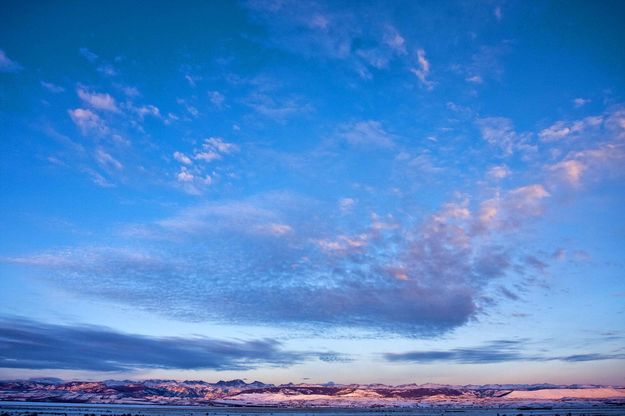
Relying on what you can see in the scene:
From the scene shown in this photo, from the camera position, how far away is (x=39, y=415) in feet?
287

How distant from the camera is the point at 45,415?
3472 inches

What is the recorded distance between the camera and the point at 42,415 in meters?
87.8

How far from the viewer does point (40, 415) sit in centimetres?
8769

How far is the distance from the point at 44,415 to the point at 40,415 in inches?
29.2

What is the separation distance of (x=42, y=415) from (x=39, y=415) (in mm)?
576

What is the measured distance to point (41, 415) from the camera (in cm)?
8775

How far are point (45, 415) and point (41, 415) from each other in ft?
2.47

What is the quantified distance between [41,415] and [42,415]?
21 cm

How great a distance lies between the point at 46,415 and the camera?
8825cm

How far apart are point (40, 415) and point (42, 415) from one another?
394 millimetres

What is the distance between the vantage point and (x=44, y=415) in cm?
8806

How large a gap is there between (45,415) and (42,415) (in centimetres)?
61

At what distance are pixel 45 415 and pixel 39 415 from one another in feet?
3.88

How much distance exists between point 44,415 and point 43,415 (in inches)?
9.0
